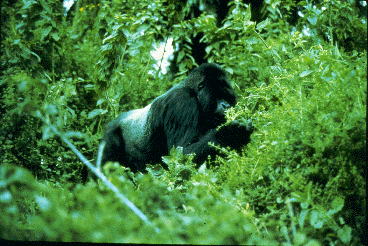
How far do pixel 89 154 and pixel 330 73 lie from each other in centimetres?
266

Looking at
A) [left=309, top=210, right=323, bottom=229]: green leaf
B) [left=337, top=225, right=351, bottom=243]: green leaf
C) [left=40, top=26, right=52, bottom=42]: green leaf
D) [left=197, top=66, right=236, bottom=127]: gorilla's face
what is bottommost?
[left=337, top=225, right=351, bottom=243]: green leaf

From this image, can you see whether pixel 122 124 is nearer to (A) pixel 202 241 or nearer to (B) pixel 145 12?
(B) pixel 145 12

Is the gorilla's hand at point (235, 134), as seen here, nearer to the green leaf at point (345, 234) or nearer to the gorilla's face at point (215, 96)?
the gorilla's face at point (215, 96)

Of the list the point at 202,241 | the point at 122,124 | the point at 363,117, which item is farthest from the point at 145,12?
the point at 202,241

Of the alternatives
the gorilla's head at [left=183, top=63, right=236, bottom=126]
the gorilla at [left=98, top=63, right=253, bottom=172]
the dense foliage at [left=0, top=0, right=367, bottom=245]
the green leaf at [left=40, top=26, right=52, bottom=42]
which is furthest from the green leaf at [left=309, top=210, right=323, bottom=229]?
the green leaf at [left=40, top=26, right=52, bottom=42]

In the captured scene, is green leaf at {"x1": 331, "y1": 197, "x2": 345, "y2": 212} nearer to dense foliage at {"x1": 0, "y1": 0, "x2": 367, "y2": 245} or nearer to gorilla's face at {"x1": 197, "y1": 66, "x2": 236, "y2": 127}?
dense foliage at {"x1": 0, "y1": 0, "x2": 367, "y2": 245}

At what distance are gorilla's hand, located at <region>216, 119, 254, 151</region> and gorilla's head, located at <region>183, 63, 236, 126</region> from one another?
0.42 m

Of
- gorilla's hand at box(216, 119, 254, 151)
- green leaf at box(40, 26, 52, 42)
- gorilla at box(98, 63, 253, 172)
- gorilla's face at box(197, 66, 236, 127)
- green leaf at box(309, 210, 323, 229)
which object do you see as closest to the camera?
green leaf at box(309, 210, 323, 229)

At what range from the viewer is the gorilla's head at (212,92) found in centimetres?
283

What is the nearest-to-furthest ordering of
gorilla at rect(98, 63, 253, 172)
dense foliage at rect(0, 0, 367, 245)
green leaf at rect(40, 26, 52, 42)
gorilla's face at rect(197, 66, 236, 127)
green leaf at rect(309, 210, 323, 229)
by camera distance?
dense foliage at rect(0, 0, 367, 245) < green leaf at rect(309, 210, 323, 229) < gorilla at rect(98, 63, 253, 172) < gorilla's face at rect(197, 66, 236, 127) < green leaf at rect(40, 26, 52, 42)

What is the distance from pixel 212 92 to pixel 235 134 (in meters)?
0.68

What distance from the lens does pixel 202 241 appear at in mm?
920

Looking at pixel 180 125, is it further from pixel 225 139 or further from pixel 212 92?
pixel 225 139

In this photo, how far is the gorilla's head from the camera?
283 cm
